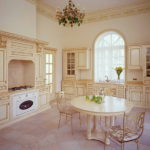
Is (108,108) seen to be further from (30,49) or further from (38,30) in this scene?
(38,30)

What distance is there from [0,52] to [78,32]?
12.4 ft

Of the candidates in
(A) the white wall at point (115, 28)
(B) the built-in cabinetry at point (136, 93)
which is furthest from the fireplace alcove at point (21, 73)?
(B) the built-in cabinetry at point (136, 93)

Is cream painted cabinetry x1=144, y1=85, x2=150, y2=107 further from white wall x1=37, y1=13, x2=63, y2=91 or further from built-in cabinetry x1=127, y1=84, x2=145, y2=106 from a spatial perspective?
white wall x1=37, y1=13, x2=63, y2=91

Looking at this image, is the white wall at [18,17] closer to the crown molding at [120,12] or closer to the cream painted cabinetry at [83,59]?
the cream painted cabinetry at [83,59]

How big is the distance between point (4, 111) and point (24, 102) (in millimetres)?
654

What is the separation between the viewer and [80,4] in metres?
5.10

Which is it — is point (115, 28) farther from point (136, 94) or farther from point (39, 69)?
point (39, 69)

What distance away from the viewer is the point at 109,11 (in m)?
5.57

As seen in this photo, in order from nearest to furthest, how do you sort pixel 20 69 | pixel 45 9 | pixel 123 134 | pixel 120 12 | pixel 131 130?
1. pixel 123 134
2. pixel 131 130
3. pixel 20 69
4. pixel 45 9
5. pixel 120 12

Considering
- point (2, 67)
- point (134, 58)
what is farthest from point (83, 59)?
point (2, 67)

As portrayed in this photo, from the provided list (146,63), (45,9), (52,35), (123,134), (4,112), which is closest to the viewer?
(123,134)

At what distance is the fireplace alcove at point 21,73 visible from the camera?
14.3ft

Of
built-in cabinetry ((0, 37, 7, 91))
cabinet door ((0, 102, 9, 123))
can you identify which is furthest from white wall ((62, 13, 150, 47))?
cabinet door ((0, 102, 9, 123))

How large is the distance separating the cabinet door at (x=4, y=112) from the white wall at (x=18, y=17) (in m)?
1.96
